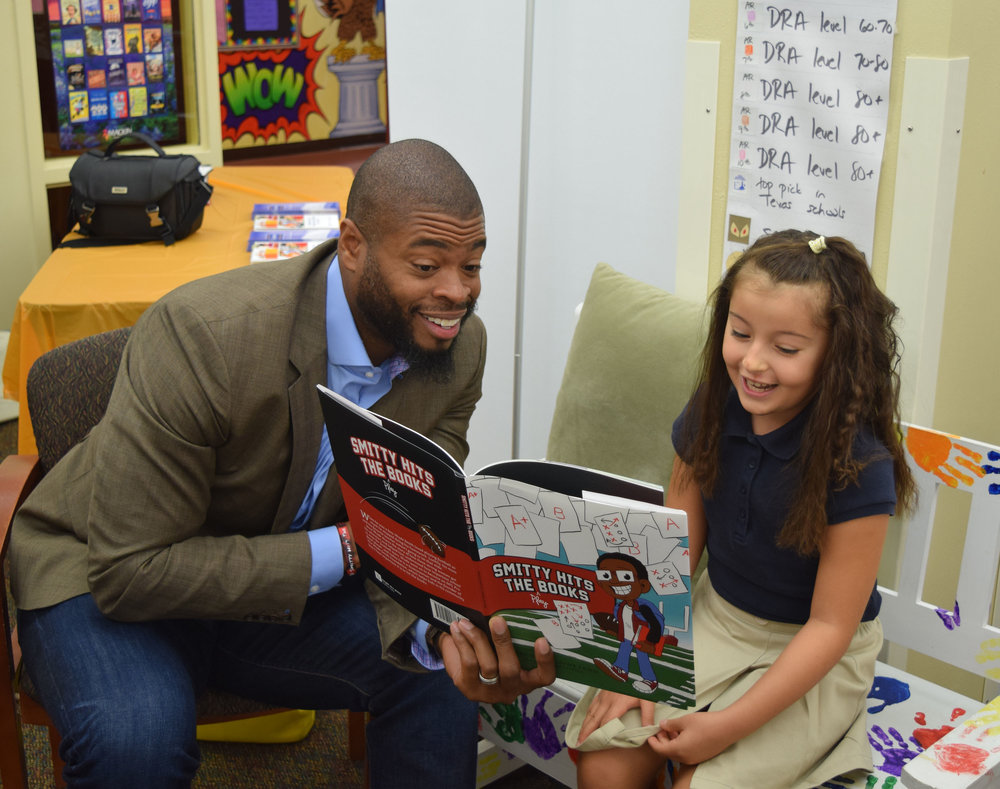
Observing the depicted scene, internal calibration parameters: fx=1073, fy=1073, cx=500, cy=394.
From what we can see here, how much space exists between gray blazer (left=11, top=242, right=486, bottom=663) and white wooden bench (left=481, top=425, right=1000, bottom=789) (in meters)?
0.34

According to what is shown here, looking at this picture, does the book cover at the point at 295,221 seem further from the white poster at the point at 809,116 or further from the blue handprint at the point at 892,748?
the blue handprint at the point at 892,748

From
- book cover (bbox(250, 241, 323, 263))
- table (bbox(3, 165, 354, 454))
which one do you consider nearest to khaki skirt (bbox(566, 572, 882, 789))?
table (bbox(3, 165, 354, 454))

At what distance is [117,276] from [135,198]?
Answer: 385mm

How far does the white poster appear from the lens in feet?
5.79

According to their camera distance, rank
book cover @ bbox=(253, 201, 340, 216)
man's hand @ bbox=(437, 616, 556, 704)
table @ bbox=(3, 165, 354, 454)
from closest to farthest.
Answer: man's hand @ bbox=(437, 616, 556, 704)
table @ bbox=(3, 165, 354, 454)
book cover @ bbox=(253, 201, 340, 216)

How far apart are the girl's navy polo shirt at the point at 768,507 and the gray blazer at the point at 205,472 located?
1.62 ft

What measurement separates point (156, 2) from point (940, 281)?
12.4ft

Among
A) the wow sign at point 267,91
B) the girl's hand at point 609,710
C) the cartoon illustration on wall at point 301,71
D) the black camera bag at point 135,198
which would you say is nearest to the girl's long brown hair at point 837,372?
the girl's hand at point 609,710

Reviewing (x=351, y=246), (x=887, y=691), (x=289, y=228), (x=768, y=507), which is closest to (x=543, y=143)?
(x=351, y=246)

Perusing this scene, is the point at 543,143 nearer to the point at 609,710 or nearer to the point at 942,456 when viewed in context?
the point at 942,456

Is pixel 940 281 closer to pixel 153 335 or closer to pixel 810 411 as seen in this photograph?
pixel 810 411

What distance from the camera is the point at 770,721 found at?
146 cm

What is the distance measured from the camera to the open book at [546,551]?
1179 millimetres

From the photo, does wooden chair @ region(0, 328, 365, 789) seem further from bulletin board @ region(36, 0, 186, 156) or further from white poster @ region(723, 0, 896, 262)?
bulletin board @ region(36, 0, 186, 156)
